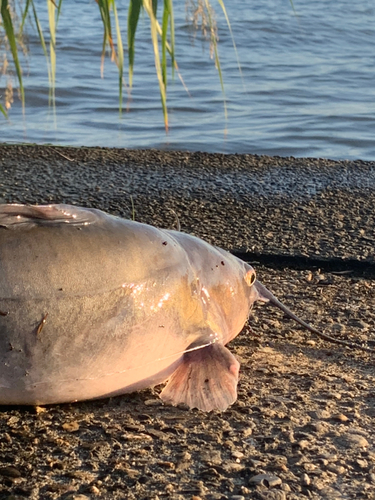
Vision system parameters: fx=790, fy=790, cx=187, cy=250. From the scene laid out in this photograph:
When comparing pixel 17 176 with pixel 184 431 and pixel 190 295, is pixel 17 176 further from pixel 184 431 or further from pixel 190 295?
pixel 184 431

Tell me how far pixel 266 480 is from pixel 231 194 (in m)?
2.93

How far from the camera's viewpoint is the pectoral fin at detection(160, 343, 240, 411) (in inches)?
82.7

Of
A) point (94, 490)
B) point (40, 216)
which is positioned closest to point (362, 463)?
point (94, 490)

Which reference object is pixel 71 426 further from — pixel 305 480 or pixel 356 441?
pixel 356 441

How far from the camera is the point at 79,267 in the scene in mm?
1979

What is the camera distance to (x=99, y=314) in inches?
78.3

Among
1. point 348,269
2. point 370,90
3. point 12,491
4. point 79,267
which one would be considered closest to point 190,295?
point 79,267

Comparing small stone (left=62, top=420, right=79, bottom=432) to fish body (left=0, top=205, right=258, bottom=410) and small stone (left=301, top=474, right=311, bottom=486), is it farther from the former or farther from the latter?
small stone (left=301, top=474, right=311, bottom=486)

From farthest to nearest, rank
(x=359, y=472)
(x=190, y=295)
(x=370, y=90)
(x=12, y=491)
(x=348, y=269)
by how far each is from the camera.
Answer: (x=370, y=90) < (x=348, y=269) < (x=190, y=295) < (x=359, y=472) < (x=12, y=491)

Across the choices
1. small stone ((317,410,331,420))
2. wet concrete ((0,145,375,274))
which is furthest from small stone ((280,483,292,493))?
wet concrete ((0,145,375,274))

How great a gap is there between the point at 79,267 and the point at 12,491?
57 cm

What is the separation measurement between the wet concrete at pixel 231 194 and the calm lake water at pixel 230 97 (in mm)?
689

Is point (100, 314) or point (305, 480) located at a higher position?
point (100, 314)

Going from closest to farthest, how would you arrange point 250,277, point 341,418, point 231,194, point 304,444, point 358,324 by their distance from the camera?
point 304,444 → point 341,418 → point 250,277 → point 358,324 → point 231,194
